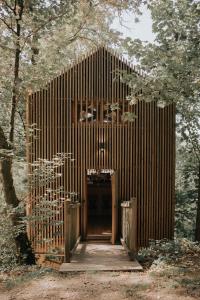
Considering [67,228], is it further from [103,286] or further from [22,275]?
[103,286]

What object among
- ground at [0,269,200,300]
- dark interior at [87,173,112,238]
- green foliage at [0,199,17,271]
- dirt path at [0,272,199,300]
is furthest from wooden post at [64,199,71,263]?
dark interior at [87,173,112,238]

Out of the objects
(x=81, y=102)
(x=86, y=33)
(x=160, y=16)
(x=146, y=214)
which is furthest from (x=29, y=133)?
(x=86, y=33)

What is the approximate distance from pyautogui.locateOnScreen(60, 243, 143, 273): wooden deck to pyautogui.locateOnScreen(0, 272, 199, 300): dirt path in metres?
0.50

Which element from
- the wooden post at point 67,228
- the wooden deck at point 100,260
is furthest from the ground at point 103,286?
the wooden post at point 67,228

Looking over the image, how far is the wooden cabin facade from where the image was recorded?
32.9 feet

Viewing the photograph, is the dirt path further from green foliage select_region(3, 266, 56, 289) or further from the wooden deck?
the wooden deck

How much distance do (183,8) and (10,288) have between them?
1160cm

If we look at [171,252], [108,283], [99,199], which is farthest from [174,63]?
[99,199]

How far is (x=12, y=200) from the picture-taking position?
8531mm

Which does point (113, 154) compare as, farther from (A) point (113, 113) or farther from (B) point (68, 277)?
(B) point (68, 277)

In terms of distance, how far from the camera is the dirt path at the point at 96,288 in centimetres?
497

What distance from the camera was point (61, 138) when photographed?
32.9ft

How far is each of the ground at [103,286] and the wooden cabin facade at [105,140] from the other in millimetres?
3850

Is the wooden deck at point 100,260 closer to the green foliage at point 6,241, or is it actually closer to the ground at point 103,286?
the ground at point 103,286
